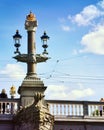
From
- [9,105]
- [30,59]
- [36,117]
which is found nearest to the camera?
[36,117]

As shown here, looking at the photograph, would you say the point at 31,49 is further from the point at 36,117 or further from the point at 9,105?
the point at 36,117

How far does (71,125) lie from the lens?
23500 millimetres

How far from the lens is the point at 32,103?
22375 millimetres

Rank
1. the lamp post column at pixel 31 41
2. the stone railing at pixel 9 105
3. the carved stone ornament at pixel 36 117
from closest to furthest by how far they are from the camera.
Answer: the carved stone ornament at pixel 36 117, the stone railing at pixel 9 105, the lamp post column at pixel 31 41

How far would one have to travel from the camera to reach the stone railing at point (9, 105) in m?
22.9

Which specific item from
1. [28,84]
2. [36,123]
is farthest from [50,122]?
[28,84]

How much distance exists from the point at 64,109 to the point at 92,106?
1455 mm

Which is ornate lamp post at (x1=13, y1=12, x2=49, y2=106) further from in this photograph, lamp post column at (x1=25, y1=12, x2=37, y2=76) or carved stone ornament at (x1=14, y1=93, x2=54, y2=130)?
carved stone ornament at (x1=14, y1=93, x2=54, y2=130)

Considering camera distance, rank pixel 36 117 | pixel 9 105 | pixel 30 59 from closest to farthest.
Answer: pixel 36 117
pixel 9 105
pixel 30 59

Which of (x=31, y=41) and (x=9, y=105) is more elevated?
(x=31, y=41)

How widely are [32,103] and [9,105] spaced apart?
127cm

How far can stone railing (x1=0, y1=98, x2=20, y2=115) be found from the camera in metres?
22.9

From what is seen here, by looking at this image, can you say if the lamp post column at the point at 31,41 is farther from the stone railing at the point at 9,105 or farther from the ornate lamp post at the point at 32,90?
the stone railing at the point at 9,105

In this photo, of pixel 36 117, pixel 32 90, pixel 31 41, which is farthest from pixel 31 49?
pixel 36 117
